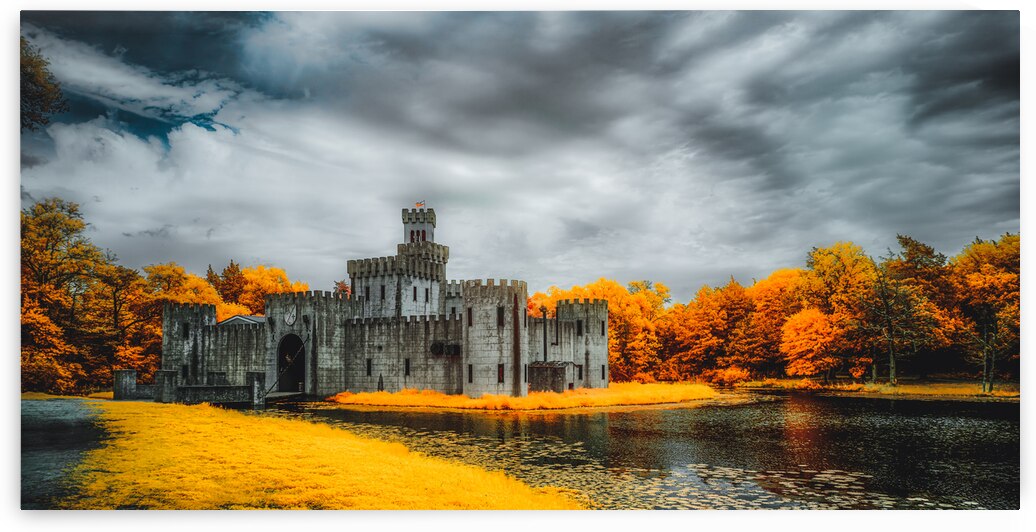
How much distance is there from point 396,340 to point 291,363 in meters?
7.40

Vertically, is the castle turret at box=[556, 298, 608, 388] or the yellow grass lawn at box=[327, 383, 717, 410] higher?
the castle turret at box=[556, 298, 608, 388]

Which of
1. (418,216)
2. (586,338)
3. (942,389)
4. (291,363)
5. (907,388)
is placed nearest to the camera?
(942,389)

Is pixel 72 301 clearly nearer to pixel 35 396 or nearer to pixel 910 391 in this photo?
pixel 35 396

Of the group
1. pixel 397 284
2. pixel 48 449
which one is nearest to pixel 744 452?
pixel 48 449

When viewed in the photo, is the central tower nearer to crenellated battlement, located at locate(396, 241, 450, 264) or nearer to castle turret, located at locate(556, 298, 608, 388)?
crenellated battlement, located at locate(396, 241, 450, 264)

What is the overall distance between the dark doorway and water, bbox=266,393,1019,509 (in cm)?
1293

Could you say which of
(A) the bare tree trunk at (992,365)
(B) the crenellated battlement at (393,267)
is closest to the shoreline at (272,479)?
(A) the bare tree trunk at (992,365)

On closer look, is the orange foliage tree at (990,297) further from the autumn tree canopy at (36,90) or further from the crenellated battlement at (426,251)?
the crenellated battlement at (426,251)

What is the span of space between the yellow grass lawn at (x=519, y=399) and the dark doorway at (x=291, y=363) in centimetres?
501

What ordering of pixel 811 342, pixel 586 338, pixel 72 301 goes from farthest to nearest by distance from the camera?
pixel 586 338 → pixel 811 342 → pixel 72 301

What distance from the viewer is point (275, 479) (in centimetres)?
1381

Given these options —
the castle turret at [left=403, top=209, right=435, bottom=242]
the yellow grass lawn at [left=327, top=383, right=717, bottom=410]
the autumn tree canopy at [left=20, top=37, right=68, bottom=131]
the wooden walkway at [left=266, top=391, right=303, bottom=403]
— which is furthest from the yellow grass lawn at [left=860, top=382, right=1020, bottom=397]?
the wooden walkway at [left=266, top=391, right=303, bottom=403]

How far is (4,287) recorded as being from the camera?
1444cm

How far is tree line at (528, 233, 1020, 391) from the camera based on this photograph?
2039 cm
